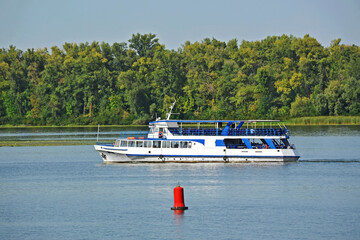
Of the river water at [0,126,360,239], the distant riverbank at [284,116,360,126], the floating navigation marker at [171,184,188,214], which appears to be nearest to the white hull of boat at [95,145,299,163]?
the river water at [0,126,360,239]

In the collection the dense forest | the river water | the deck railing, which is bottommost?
the river water

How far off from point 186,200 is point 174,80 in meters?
130

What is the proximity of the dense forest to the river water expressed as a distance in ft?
290

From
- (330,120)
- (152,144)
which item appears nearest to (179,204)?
(152,144)

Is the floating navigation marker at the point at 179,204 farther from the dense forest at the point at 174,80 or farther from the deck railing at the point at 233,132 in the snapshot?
the dense forest at the point at 174,80

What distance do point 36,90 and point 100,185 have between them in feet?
435

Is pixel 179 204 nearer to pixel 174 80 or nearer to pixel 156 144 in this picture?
pixel 156 144

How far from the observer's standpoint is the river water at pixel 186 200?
1671 inches

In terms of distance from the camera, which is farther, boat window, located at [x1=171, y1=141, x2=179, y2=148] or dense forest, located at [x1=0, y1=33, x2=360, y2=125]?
dense forest, located at [x1=0, y1=33, x2=360, y2=125]

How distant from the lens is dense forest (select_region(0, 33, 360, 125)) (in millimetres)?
169000

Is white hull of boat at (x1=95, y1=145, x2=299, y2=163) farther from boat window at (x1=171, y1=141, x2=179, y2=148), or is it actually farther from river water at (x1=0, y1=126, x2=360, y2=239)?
river water at (x1=0, y1=126, x2=360, y2=239)

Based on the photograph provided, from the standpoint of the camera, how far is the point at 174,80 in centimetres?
18112

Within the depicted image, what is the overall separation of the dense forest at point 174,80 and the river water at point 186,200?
3483 inches

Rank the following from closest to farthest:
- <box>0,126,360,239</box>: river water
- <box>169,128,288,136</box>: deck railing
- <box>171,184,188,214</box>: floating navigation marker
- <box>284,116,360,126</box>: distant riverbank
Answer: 1. <box>0,126,360,239</box>: river water
2. <box>171,184,188,214</box>: floating navigation marker
3. <box>169,128,288,136</box>: deck railing
4. <box>284,116,360,126</box>: distant riverbank
